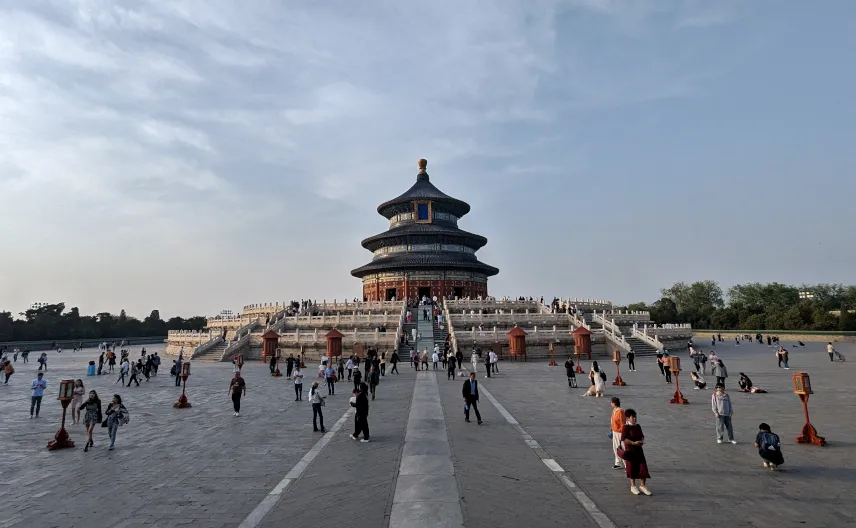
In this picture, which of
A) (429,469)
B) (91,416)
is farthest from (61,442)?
(429,469)

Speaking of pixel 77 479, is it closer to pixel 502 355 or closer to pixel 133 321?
pixel 502 355

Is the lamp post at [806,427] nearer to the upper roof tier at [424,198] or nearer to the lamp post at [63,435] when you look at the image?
the lamp post at [63,435]

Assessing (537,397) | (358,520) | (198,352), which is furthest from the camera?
(198,352)

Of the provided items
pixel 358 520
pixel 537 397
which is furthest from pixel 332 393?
pixel 358 520

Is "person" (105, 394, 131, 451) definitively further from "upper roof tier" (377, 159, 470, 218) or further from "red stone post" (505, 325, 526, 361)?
"upper roof tier" (377, 159, 470, 218)

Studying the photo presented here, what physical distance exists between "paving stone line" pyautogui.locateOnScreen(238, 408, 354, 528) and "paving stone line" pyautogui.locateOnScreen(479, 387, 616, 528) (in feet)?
15.4

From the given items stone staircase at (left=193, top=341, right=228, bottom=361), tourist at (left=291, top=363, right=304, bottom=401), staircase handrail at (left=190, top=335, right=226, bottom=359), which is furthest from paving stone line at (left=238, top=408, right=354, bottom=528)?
staircase handrail at (left=190, top=335, right=226, bottom=359)

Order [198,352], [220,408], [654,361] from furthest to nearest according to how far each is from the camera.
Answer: [198,352]
[654,361]
[220,408]

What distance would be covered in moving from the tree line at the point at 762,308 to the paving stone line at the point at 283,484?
222 ft

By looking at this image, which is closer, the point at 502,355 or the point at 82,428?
the point at 82,428

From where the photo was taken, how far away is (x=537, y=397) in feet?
57.9

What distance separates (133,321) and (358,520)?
102 metres

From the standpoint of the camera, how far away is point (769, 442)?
27.8 feet

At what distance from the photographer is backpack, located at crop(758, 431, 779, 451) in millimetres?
8461
